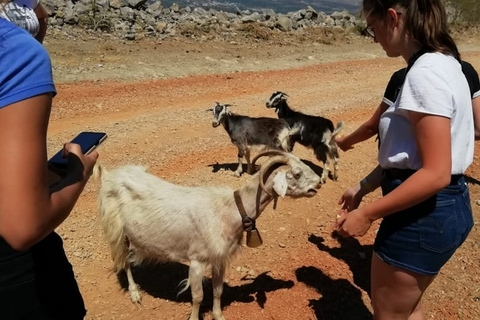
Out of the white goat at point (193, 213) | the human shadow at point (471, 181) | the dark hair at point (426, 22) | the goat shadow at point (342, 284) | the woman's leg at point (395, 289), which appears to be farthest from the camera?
the human shadow at point (471, 181)

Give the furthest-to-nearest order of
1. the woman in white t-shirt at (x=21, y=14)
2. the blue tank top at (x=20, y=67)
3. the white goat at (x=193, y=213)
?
the white goat at (x=193, y=213) < the woman in white t-shirt at (x=21, y=14) < the blue tank top at (x=20, y=67)

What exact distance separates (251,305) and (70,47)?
11073 millimetres

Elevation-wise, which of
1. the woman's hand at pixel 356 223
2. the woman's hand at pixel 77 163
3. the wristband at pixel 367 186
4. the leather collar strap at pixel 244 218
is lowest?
the leather collar strap at pixel 244 218

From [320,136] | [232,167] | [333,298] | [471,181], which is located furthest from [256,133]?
[333,298]

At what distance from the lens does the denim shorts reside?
2.08 metres

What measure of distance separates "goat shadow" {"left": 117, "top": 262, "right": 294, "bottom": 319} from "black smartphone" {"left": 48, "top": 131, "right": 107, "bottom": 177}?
247 cm

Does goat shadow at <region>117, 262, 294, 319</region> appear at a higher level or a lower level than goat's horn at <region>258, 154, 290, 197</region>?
lower

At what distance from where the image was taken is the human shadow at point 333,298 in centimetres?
386

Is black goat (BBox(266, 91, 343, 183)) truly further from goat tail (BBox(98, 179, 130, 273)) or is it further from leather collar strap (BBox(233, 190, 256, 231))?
goat tail (BBox(98, 179, 130, 273))

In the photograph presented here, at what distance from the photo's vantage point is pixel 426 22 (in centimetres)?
190

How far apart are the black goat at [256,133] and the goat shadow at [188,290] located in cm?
281

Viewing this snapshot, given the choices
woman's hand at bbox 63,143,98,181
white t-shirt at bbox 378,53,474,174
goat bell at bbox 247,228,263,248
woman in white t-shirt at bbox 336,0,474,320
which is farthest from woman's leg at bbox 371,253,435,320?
woman's hand at bbox 63,143,98,181

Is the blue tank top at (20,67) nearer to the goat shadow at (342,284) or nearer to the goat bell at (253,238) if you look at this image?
the goat bell at (253,238)

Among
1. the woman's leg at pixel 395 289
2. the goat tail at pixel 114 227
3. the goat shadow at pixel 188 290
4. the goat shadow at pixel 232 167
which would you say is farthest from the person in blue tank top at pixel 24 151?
the goat shadow at pixel 232 167
